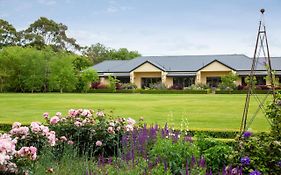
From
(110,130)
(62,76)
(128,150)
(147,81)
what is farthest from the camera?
(147,81)

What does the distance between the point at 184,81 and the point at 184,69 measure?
5.18 ft

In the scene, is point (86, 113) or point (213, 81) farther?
point (213, 81)

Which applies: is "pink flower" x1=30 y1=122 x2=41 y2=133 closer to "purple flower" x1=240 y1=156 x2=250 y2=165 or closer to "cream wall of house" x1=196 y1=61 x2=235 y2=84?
"purple flower" x1=240 y1=156 x2=250 y2=165

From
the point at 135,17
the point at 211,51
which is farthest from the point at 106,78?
the point at 135,17

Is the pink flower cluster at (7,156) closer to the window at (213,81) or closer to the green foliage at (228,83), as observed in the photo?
the green foliage at (228,83)

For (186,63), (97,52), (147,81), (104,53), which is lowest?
(147,81)

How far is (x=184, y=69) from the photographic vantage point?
167ft

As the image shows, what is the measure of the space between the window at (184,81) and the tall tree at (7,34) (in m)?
26.8

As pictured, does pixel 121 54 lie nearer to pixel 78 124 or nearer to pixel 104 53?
pixel 104 53

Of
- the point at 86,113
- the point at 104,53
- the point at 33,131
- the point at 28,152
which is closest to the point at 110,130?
the point at 86,113

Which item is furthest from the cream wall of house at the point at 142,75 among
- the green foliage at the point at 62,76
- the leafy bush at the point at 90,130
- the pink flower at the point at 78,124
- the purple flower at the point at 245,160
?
the purple flower at the point at 245,160

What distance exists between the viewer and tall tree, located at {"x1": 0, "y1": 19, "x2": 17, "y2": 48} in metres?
58.9

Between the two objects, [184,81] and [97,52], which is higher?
[97,52]

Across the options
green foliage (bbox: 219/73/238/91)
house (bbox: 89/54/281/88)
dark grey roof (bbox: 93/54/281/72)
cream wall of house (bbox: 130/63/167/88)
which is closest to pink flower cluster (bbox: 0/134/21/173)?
green foliage (bbox: 219/73/238/91)
